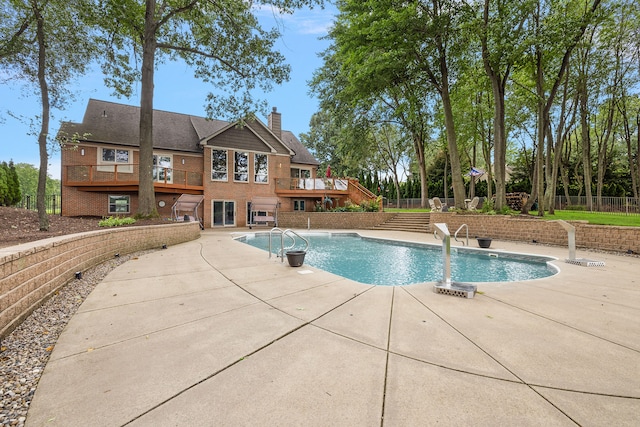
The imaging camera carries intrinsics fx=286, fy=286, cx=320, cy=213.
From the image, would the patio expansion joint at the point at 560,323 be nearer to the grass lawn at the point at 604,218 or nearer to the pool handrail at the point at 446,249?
the pool handrail at the point at 446,249

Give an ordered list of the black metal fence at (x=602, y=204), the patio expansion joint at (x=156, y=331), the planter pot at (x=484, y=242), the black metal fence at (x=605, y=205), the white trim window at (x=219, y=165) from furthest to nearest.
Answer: the black metal fence at (x=605, y=205) → the black metal fence at (x=602, y=204) → the white trim window at (x=219, y=165) → the planter pot at (x=484, y=242) → the patio expansion joint at (x=156, y=331)

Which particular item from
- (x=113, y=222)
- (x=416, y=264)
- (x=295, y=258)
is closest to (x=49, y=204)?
(x=113, y=222)

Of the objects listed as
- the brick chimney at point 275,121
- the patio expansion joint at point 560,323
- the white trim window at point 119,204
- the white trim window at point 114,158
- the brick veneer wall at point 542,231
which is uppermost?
the brick chimney at point 275,121

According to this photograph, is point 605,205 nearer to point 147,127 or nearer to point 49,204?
point 147,127

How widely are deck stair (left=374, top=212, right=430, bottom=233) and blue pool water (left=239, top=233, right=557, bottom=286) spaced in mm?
4257

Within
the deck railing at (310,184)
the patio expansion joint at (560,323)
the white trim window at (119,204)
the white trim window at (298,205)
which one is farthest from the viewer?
the white trim window at (298,205)

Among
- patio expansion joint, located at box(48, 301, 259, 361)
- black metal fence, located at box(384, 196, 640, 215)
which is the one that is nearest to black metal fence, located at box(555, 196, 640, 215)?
black metal fence, located at box(384, 196, 640, 215)

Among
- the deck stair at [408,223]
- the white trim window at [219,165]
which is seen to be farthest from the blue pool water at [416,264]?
the white trim window at [219,165]

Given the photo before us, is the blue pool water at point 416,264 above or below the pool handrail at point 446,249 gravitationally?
below

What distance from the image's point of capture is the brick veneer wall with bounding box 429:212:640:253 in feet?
26.3

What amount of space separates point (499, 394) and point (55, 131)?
38.9ft

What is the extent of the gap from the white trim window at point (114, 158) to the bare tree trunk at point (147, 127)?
18.9 ft

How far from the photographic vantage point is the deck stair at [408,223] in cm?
1508

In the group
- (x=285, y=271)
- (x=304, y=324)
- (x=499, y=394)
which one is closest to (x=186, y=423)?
(x=304, y=324)
